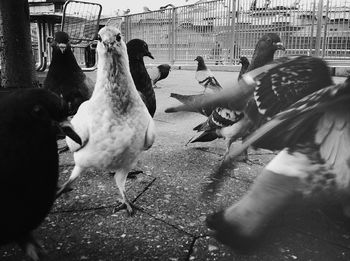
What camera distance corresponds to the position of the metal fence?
8.91 meters

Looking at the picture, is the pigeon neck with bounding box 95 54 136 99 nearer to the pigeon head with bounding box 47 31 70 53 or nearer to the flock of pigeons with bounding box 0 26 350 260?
the flock of pigeons with bounding box 0 26 350 260

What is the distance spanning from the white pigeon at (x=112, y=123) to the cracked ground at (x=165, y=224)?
0.17 m

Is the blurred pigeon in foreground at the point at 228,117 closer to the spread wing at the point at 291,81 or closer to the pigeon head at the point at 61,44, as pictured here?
the spread wing at the point at 291,81

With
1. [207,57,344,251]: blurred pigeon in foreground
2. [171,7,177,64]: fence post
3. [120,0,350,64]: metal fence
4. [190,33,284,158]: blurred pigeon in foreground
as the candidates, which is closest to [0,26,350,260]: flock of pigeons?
[207,57,344,251]: blurred pigeon in foreground

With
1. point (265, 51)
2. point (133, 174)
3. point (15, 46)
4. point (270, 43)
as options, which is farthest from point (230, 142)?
point (15, 46)

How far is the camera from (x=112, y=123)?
2.00 meters

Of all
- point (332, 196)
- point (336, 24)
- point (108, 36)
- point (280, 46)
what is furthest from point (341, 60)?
point (332, 196)

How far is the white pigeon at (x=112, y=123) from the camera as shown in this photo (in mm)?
1990

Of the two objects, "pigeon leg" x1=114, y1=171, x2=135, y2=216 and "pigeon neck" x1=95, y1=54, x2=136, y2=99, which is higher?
"pigeon neck" x1=95, y1=54, x2=136, y2=99

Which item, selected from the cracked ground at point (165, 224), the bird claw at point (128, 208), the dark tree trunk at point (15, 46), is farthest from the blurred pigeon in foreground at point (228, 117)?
the dark tree trunk at point (15, 46)

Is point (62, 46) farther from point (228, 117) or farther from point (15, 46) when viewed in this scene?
point (228, 117)

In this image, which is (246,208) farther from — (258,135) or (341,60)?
(341,60)

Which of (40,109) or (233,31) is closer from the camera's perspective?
(40,109)

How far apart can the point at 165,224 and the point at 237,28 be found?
9293mm
